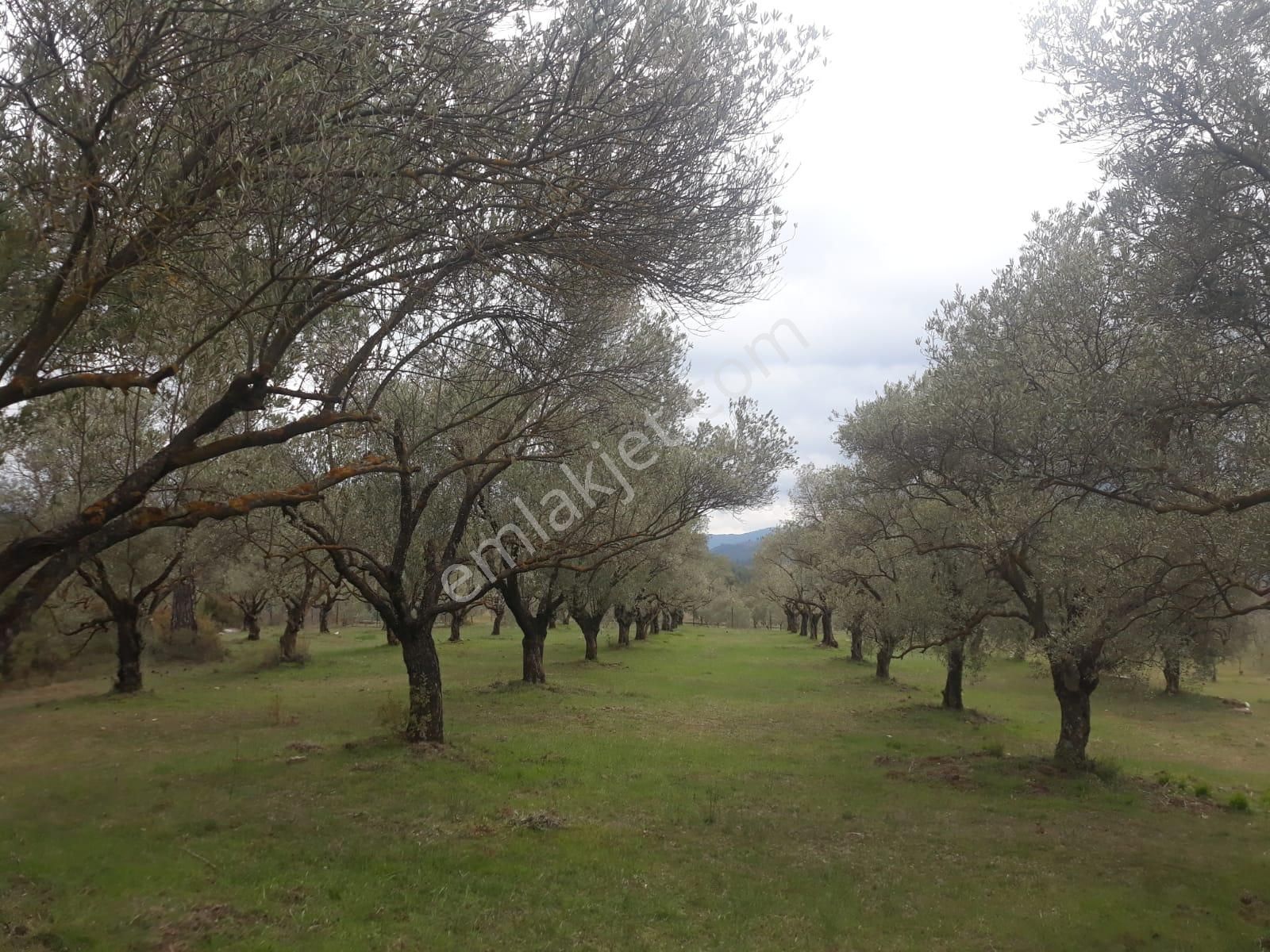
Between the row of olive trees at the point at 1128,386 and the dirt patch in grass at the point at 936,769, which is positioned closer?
the row of olive trees at the point at 1128,386

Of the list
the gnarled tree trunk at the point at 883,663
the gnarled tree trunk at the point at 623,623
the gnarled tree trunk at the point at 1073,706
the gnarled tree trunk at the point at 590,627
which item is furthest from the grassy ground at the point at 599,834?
the gnarled tree trunk at the point at 623,623

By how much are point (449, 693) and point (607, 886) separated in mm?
17096

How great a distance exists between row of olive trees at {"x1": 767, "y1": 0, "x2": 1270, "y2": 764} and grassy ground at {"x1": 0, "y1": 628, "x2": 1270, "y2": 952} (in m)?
3.54

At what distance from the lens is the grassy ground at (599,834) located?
26.2 feet

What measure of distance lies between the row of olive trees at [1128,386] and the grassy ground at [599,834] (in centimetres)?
354

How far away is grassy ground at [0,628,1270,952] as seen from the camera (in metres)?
8.00

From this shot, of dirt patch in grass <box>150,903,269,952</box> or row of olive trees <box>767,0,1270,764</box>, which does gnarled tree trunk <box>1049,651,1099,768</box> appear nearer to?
row of olive trees <box>767,0,1270,764</box>

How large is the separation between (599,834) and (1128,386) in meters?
9.46

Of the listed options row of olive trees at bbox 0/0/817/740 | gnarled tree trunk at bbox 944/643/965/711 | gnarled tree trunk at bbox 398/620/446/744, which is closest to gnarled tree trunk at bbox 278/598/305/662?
gnarled tree trunk at bbox 398/620/446/744

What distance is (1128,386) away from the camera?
1046 cm

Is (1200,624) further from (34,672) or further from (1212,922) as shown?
(34,672)

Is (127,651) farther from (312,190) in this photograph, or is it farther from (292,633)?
(312,190)

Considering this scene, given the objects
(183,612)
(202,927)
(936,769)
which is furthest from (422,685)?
(183,612)

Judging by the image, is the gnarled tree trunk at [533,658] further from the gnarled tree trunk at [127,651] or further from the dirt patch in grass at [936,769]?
the dirt patch in grass at [936,769]
